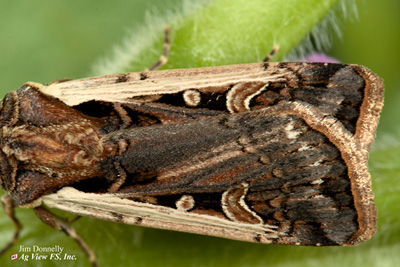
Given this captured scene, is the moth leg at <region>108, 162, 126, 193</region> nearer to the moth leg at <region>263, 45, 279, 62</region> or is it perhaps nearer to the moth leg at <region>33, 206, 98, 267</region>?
the moth leg at <region>33, 206, 98, 267</region>

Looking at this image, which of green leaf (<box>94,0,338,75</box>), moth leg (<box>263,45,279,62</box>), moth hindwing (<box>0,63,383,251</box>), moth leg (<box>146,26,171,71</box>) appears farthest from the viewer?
moth leg (<box>146,26,171,71</box>)

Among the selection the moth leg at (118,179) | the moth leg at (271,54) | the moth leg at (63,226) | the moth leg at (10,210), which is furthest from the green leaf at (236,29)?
the moth leg at (10,210)

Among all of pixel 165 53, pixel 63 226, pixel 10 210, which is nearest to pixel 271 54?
pixel 165 53

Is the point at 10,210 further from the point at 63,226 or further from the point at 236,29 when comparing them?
the point at 236,29

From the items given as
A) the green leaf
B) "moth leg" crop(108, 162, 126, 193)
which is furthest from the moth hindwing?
the green leaf

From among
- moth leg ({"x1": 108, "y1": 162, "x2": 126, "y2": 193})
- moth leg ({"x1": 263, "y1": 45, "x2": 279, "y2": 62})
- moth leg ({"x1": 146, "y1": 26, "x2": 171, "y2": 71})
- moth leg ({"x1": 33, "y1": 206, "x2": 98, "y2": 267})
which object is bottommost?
moth leg ({"x1": 33, "y1": 206, "x2": 98, "y2": 267})

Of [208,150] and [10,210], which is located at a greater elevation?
[208,150]

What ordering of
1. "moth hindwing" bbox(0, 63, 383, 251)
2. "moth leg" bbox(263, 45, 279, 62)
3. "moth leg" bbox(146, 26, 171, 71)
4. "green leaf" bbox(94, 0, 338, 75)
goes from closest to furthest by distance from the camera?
"moth hindwing" bbox(0, 63, 383, 251), "green leaf" bbox(94, 0, 338, 75), "moth leg" bbox(263, 45, 279, 62), "moth leg" bbox(146, 26, 171, 71)
